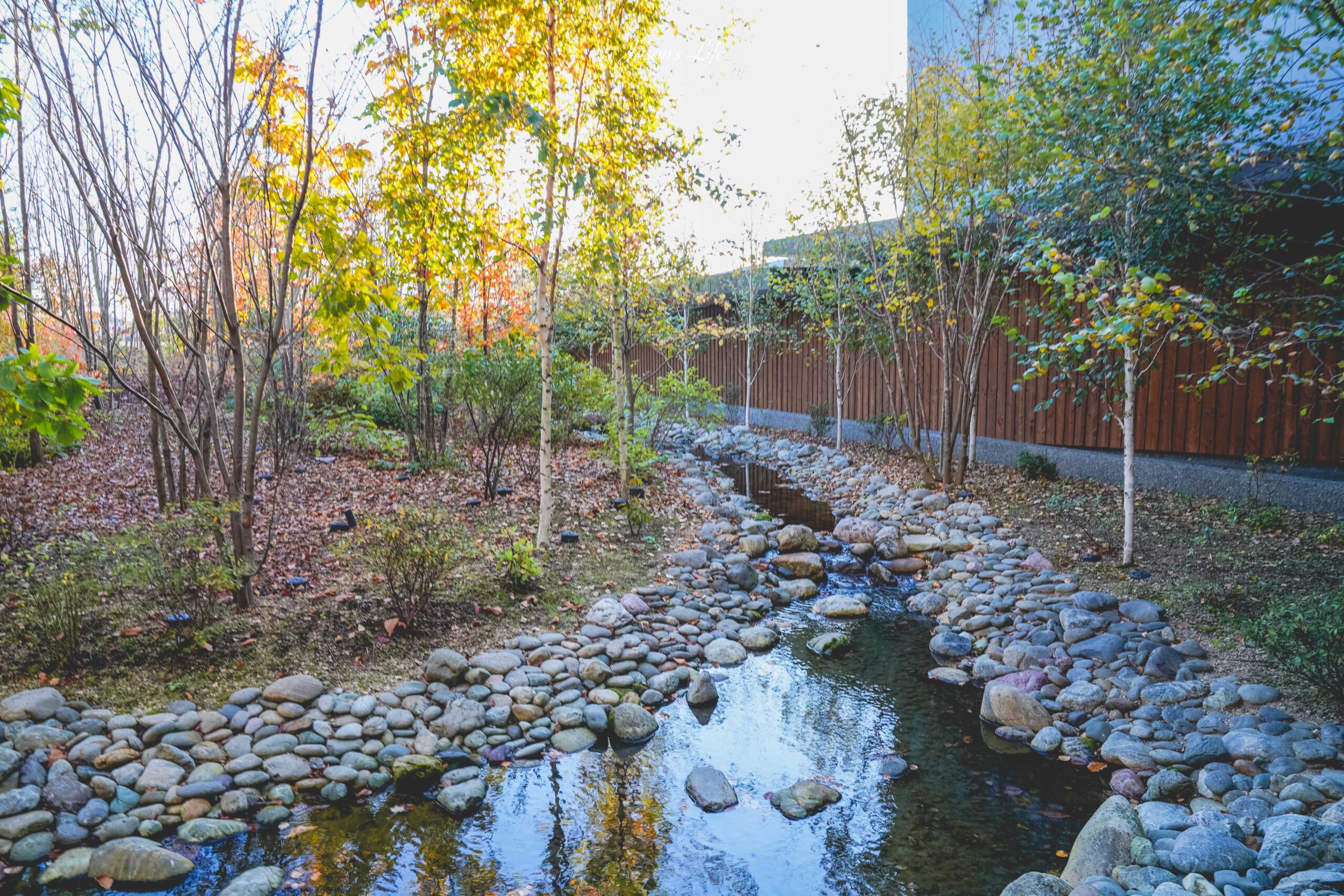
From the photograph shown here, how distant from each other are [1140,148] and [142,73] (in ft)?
19.4

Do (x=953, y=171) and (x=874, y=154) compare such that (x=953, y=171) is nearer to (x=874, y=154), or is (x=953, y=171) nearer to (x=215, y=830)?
(x=874, y=154)

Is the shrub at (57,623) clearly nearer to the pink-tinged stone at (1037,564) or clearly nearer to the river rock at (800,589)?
the river rock at (800,589)

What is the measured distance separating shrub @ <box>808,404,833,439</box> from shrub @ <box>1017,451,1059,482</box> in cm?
527

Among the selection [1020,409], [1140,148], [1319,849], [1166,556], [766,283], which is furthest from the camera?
[766,283]

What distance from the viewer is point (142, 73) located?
402 cm

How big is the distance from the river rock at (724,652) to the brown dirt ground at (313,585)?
972 millimetres

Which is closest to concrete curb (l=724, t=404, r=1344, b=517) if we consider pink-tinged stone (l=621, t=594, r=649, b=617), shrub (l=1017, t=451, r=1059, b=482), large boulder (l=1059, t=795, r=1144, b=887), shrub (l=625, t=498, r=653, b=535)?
shrub (l=1017, t=451, r=1059, b=482)

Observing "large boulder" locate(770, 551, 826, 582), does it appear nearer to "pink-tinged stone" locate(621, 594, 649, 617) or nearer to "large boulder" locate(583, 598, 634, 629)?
"pink-tinged stone" locate(621, 594, 649, 617)

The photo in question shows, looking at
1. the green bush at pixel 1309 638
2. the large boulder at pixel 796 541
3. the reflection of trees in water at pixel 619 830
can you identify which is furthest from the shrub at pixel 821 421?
the reflection of trees in water at pixel 619 830

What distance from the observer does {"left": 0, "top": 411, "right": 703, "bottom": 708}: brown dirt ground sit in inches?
151

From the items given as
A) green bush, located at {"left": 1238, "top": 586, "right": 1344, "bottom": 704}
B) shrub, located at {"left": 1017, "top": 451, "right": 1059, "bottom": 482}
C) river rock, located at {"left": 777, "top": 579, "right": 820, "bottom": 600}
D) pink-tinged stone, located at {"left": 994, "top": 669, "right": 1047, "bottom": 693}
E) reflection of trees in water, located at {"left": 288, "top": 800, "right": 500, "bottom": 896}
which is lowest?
reflection of trees in water, located at {"left": 288, "top": 800, "right": 500, "bottom": 896}

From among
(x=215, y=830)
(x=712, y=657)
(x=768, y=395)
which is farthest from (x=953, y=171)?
(x=768, y=395)

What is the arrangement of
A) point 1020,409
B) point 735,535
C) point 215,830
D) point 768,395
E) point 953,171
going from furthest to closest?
point 768,395 < point 1020,409 < point 735,535 < point 953,171 < point 215,830

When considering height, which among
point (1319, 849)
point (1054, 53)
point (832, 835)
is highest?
point (1054, 53)
